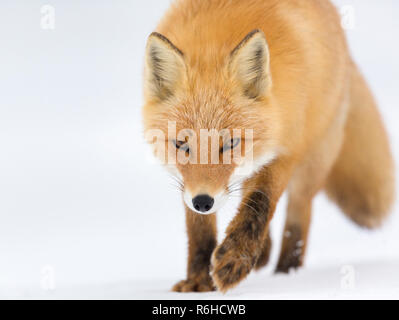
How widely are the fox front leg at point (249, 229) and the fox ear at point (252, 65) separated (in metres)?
0.55

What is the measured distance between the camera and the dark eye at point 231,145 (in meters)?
2.83

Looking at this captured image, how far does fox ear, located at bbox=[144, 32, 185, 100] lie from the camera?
2941 mm

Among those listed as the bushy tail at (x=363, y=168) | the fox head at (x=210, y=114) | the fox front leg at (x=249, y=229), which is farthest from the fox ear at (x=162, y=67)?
the bushy tail at (x=363, y=168)

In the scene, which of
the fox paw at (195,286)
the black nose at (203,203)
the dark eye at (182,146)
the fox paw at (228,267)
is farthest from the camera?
the fox paw at (195,286)

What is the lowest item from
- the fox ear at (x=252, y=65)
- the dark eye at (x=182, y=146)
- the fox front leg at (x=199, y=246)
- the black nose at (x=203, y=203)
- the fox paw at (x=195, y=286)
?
the fox paw at (x=195, y=286)

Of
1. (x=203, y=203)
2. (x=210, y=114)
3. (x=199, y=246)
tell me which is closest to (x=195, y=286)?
(x=199, y=246)

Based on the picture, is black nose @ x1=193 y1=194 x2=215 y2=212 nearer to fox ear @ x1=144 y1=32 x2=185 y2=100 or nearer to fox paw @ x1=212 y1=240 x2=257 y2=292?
fox paw @ x1=212 y1=240 x2=257 y2=292

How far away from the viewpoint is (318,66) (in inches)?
142

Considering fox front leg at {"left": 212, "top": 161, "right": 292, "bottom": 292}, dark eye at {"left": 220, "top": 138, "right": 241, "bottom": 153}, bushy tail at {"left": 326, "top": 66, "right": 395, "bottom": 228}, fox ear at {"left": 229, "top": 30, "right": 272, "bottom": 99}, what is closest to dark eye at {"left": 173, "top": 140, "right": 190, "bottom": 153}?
dark eye at {"left": 220, "top": 138, "right": 241, "bottom": 153}

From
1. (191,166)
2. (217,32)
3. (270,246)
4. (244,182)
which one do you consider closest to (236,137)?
(191,166)

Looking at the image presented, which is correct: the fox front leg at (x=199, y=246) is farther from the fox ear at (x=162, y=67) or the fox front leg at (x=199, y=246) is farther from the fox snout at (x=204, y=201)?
the fox ear at (x=162, y=67)
